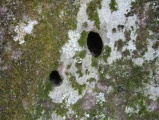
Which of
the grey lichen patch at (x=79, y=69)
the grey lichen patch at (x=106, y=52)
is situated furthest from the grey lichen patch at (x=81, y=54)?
the grey lichen patch at (x=106, y=52)

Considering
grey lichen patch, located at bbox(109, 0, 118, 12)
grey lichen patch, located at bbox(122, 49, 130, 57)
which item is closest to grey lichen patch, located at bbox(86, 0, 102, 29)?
grey lichen patch, located at bbox(109, 0, 118, 12)

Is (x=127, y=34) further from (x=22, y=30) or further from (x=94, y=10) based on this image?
(x=22, y=30)

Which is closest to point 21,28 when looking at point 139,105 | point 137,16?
point 137,16

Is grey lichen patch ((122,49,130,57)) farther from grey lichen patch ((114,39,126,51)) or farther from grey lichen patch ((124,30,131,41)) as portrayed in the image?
grey lichen patch ((124,30,131,41))

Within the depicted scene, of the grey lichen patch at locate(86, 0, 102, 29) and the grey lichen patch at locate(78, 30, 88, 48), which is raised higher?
the grey lichen patch at locate(86, 0, 102, 29)

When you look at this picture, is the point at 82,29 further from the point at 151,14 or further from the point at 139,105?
the point at 139,105

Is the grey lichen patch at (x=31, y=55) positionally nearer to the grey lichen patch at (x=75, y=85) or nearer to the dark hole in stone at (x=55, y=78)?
the dark hole in stone at (x=55, y=78)

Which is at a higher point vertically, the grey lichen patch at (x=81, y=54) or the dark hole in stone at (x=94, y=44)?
the dark hole in stone at (x=94, y=44)
